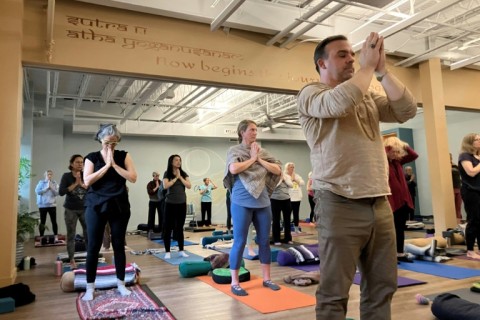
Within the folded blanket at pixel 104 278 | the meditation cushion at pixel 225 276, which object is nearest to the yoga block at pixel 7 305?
the folded blanket at pixel 104 278

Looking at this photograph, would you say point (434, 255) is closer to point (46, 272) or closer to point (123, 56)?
point (123, 56)

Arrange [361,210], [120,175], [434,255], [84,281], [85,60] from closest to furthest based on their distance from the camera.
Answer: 1. [361,210]
2. [120,175]
3. [84,281]
4. [85,60]
5. [434,255]

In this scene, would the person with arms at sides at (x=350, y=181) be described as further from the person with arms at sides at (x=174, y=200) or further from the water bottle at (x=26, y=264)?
the water bottle at (x=26, y=264)

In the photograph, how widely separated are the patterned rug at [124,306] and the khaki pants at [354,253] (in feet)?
5.08

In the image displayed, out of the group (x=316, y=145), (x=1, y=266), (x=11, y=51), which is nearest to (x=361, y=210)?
(x=316, y=145)

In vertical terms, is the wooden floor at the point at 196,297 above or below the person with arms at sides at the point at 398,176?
below

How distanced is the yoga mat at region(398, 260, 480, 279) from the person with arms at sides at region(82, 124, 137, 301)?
2943mm

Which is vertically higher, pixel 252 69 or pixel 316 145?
pixel 252 69

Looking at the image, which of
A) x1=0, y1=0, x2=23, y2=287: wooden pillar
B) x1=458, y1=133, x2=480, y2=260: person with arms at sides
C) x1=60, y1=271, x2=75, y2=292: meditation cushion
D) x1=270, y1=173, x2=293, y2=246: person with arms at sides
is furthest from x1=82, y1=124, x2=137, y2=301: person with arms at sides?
x1=458, y1=133, x2=480, y2=260: person with arms at sides

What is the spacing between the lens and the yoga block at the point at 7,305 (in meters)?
2.75

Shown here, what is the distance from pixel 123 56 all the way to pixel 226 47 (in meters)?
1.33

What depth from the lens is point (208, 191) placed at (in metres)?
10.3

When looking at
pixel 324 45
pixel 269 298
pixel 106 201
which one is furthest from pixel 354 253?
pixel 106 201

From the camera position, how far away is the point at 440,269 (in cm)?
381
